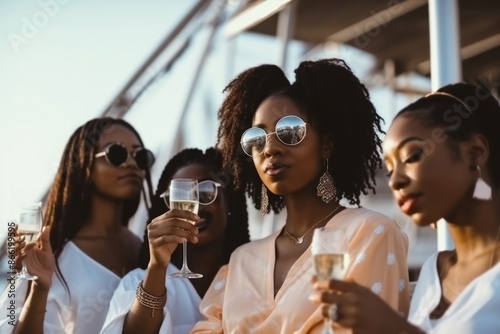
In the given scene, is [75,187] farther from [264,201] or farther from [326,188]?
[326,188]

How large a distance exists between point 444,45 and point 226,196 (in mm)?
1706

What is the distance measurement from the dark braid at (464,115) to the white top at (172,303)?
152cm

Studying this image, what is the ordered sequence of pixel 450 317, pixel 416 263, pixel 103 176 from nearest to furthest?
pixel 450 317, pixel 103 176, pixel 416 263

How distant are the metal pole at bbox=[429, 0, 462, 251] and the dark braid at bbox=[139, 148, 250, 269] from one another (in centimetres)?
133

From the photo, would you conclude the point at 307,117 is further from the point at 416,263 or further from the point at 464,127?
the point at 416,263

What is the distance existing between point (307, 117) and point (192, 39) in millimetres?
6225

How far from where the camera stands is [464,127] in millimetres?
2865

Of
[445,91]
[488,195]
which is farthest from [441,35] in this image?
[488,195]

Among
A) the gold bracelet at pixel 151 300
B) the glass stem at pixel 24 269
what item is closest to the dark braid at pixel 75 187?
the glass stem at pixel 24 269

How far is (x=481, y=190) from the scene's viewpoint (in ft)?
9.30

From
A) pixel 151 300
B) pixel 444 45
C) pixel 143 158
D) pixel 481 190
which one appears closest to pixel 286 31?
pixel 444 45

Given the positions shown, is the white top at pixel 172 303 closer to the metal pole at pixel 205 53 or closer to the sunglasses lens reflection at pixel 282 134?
the sunglasses lens reflection at pixel 282 134

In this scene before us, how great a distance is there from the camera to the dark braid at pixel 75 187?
4742mm

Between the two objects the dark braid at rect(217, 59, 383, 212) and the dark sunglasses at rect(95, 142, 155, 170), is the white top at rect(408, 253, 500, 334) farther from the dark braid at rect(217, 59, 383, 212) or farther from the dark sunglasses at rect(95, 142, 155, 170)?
the dark sunglasses at rect(95, 142, 155, 170)
